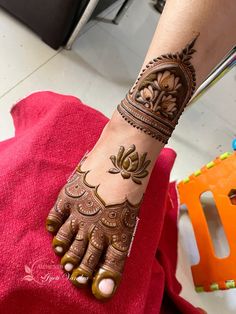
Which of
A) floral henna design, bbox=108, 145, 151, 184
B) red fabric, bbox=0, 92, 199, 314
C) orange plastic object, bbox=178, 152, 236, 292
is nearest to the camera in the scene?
red fabric, bbox=0, 92, 199, 314

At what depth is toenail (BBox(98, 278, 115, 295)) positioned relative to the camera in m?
0.59

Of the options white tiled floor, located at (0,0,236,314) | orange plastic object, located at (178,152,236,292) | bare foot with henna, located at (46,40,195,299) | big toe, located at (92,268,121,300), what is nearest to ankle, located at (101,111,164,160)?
bare foot with henna, located at (46,40,195,299)

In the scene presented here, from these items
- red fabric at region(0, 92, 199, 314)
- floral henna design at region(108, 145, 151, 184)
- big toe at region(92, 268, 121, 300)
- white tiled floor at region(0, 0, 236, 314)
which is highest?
floral henna design at region(108, 145, 151, 184)

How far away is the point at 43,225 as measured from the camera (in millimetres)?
634

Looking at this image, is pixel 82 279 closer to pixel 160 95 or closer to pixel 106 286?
pixel 106 286

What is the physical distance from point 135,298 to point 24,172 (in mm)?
282

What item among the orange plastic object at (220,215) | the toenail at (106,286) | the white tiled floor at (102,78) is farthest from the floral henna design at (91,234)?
the white tiled floor at (102,78)

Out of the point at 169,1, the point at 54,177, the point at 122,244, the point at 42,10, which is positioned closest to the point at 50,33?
the point at 42,10

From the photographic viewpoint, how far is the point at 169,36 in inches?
28.0

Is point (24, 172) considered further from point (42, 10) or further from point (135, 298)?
point (42, 10)

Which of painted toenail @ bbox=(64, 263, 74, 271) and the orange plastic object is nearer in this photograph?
painted toenail @ bbox=(64, 263, 74, 271)

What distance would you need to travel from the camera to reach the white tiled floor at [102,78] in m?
1.38

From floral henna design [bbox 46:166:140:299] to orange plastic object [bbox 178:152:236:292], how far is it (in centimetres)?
40

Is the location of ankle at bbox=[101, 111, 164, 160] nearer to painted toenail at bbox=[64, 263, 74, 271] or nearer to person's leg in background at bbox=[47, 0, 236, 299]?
person's leg in background at bbox=[47, 0, 236, 299]
